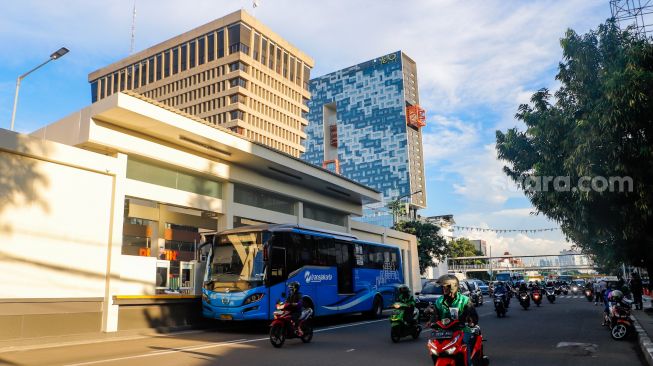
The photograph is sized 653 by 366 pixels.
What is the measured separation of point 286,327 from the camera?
1140 cm

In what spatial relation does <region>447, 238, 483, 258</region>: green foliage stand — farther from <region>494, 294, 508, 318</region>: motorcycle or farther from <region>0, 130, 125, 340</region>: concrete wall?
<region>0, 130, 125, 340</region>: concrete wall

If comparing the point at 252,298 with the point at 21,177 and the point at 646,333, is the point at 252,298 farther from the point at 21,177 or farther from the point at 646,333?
the point at 646,333

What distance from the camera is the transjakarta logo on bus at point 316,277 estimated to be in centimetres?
1595

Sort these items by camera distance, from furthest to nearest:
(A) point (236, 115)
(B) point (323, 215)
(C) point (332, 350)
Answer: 1. (A) point (236, 115)
2. (B) point (323, 215)
3. (C) point (332, 350)

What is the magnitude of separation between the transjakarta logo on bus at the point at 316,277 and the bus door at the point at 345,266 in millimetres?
805

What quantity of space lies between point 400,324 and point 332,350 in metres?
2.43

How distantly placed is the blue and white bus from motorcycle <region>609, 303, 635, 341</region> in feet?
28.9

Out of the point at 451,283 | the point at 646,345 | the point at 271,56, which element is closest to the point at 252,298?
the point at 451,283

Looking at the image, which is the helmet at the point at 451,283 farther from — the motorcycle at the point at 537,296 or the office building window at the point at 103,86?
the office building window at the point at 103,86

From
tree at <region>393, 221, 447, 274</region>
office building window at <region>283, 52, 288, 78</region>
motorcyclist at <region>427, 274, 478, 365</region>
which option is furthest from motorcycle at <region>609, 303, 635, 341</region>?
office building window at <region>283, 52, 288, 78</region>

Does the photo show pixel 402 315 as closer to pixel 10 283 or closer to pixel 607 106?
pixel 607 106

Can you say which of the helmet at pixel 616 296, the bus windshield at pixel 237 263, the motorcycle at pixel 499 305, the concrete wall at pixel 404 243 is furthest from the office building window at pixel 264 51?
the helmet at pixel 616 296

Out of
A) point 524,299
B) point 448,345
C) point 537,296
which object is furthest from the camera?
point 537,296

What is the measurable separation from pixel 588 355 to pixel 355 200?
24.6m
